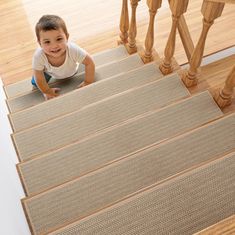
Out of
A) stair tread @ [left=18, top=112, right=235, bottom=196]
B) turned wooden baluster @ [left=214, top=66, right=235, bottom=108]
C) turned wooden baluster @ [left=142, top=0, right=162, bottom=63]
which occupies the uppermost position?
turned wooden baluster @ [left=142, top=0, right=162, bottom=63]

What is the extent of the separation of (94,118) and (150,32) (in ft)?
2.37

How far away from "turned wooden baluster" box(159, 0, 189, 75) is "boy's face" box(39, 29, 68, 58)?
70 centimetres

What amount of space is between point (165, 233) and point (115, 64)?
167cm

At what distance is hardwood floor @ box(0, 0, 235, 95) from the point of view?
3.27 metres

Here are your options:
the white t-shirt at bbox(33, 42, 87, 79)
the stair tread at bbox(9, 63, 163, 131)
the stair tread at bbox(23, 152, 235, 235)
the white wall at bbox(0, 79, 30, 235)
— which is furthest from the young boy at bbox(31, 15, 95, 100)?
the stair tread at bbox(23, 152, 235, 235)

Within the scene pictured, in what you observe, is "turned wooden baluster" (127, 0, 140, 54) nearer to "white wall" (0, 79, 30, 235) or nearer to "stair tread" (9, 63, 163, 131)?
"stair tread" (9, 63, 163, 131)

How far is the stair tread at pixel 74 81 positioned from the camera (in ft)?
8.43

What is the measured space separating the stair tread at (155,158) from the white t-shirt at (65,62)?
0.88 metres

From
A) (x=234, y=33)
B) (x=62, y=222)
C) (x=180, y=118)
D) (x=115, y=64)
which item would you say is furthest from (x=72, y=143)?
(x=234, y=33)

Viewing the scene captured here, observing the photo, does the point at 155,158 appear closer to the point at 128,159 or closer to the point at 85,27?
the point at 128,159

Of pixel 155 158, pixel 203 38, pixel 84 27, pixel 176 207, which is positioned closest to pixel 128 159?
pixel 155 158

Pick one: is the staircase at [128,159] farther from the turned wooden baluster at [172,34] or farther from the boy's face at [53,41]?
the boy's face at [53,41]

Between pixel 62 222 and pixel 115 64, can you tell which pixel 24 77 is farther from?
pixel 62 222

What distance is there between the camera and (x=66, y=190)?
156 cm
